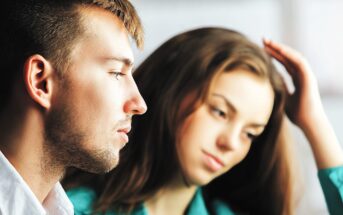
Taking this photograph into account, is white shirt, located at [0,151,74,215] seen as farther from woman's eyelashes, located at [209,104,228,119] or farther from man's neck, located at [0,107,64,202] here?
woman's eyelashes, located at [209,104,228,119]

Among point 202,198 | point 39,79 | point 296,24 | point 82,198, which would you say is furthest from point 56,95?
point 296,24

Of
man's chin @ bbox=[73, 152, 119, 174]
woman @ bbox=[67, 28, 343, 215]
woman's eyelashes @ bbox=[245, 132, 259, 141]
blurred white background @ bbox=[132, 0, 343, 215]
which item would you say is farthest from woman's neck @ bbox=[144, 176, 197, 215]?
blurred white background @ bbox=[132, 0, 343, 215]

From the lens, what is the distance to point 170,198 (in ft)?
3.43

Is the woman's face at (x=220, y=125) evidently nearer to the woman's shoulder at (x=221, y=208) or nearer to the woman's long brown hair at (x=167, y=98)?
the woman's long brown hair at (x=167, y=98)

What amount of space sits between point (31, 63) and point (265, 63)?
0.49 metres

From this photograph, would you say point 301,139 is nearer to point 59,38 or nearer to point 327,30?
point 327,30

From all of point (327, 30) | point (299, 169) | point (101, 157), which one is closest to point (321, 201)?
point (299, 169)

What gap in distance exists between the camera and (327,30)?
5.04 ft

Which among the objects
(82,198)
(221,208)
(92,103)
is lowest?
(221,208)

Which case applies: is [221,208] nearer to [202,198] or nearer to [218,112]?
[202,198]

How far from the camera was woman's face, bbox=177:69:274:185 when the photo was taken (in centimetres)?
99

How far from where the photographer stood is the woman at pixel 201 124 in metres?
0.99

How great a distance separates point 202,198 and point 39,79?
1.62ft

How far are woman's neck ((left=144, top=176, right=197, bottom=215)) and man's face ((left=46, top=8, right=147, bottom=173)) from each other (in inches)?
12.7
